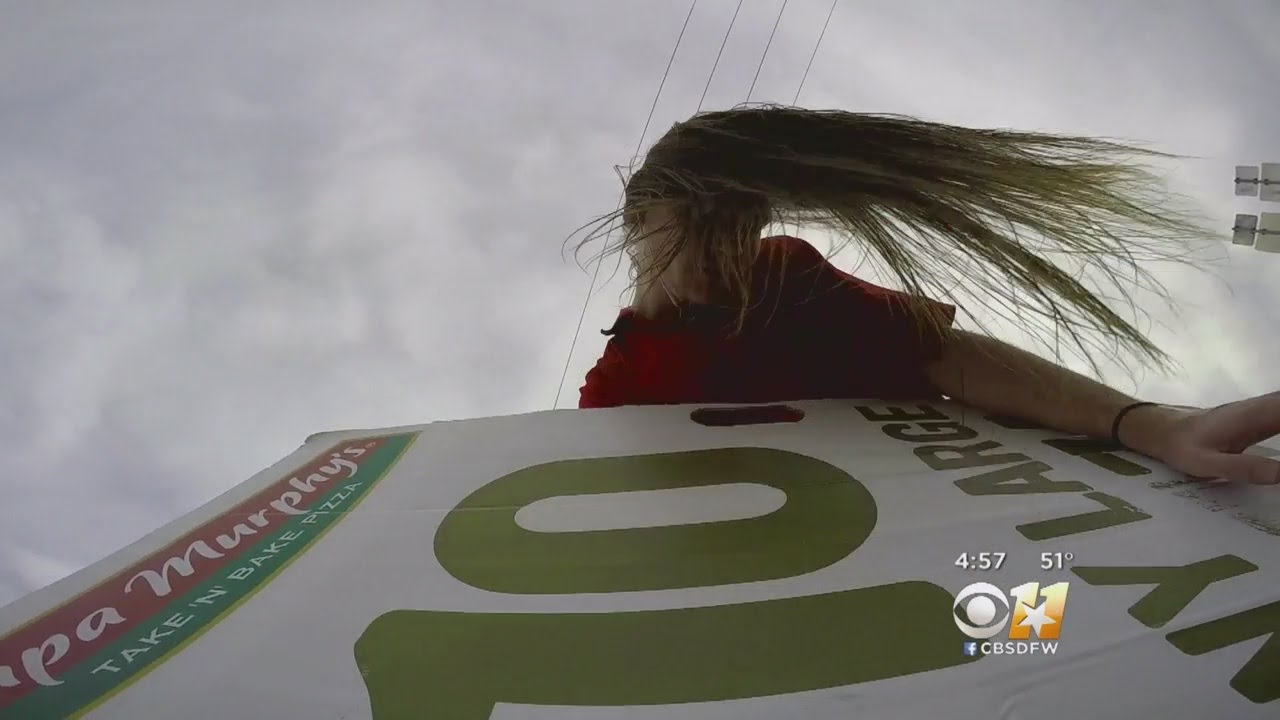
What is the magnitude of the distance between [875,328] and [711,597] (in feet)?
1.69

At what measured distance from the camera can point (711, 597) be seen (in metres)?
0.52

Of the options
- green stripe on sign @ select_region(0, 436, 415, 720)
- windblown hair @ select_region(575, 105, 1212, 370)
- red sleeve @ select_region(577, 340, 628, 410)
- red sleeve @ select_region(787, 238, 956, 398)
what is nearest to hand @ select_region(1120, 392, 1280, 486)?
windblown hair @ select_region(575, 105, 1212, 370)

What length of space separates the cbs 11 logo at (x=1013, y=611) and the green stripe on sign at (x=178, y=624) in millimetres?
572

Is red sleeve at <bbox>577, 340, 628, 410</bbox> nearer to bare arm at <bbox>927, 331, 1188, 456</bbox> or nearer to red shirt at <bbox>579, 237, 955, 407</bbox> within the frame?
red shirt at <bbox>579, 237, 955, 407</bbox>

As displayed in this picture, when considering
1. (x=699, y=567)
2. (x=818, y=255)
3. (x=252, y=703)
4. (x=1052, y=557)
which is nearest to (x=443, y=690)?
(x=252, y=703)

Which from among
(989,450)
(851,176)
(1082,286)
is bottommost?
(989,450)

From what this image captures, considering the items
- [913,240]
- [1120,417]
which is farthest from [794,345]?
[1120,417]

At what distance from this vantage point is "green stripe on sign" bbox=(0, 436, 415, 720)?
1.42 ft

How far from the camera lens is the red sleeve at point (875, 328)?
87 cm

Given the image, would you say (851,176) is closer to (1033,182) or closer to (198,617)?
(1033,182)

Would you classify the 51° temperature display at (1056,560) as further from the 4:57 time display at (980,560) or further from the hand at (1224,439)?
the hand at (1224,439)

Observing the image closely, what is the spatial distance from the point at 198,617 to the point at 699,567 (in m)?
0.41

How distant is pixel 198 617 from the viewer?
0.54 m

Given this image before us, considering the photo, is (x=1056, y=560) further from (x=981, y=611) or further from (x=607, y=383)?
(x=607, y=383)
